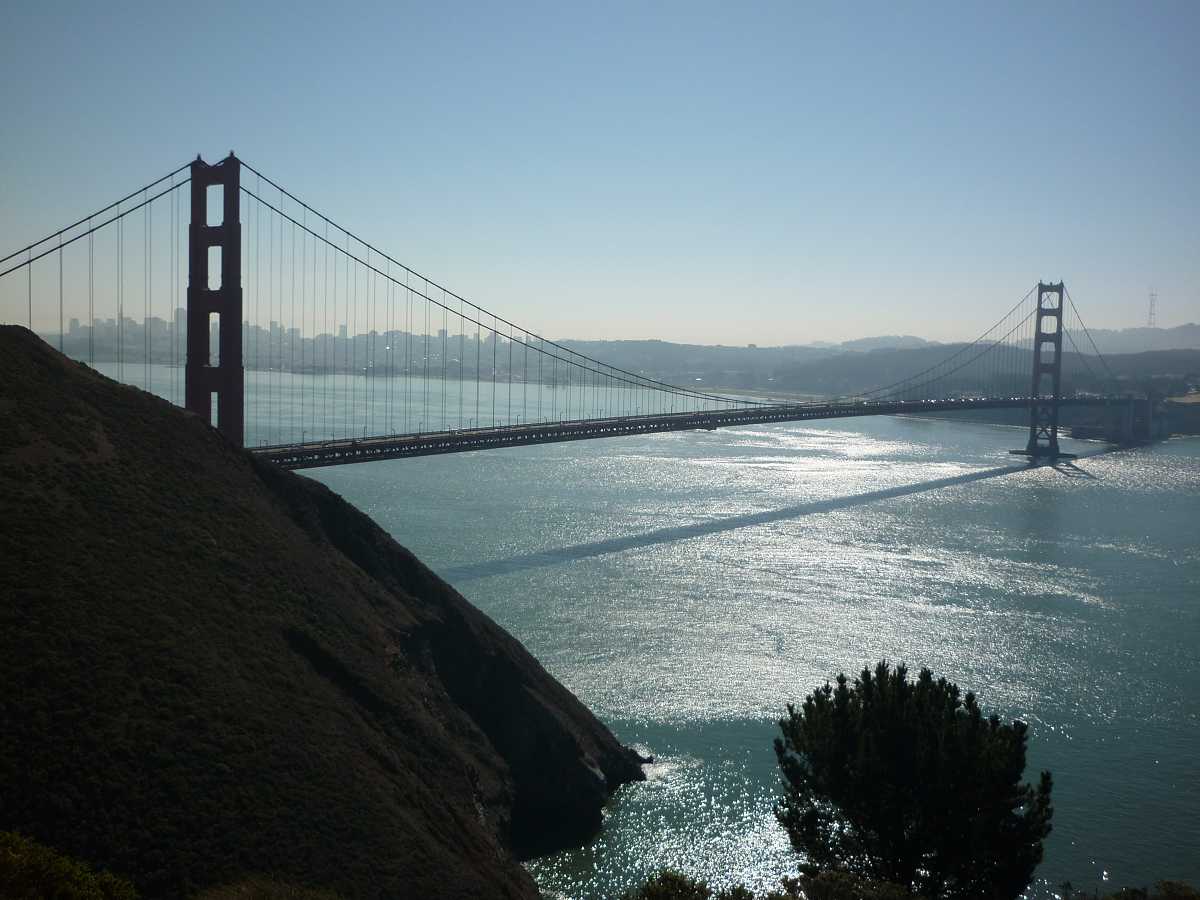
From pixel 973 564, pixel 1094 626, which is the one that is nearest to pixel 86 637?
pixel 1094 626

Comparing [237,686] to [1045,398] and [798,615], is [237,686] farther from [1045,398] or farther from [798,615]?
[1045,398]

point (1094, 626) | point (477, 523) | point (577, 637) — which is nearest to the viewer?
point (577, 637)

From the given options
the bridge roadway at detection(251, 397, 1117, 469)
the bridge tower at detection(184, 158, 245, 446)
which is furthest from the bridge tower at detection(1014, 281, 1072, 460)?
the bridge tower at detection(184, 158, 245, 446)

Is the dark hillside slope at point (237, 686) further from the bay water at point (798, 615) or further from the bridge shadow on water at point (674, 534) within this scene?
the bridge shadow on water at point (674, 534)

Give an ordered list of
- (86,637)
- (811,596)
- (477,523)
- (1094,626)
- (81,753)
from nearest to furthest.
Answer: (81,753)
(86,637)
(1094,626)
(811,596)
(477,523)

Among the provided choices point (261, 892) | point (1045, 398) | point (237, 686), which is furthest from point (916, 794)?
point (1045, 398)

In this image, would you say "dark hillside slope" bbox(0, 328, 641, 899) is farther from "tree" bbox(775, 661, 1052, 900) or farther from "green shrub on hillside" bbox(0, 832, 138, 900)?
"tree" bbox(775, 661, 1052, 900)

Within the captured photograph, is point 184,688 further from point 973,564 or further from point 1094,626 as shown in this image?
point 973,564
